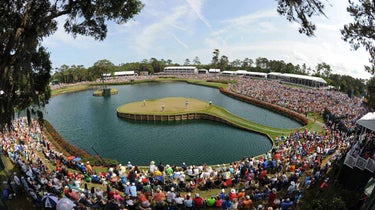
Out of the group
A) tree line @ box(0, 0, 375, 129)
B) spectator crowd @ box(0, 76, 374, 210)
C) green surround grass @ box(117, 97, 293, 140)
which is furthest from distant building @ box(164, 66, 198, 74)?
tree line @ box(0, 0, 375, 129)

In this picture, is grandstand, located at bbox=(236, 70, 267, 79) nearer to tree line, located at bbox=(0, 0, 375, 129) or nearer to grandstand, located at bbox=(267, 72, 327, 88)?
grandstand, located at bbox=(267, 72, 327, 88)

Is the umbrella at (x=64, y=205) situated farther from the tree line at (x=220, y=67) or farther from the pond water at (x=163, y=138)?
the tree line at (x=220, y=67)

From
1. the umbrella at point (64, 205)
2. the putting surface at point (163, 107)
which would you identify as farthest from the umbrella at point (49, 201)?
the putting surface at point (163, 107)

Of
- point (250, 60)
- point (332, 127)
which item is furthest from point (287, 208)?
point (250, 60)

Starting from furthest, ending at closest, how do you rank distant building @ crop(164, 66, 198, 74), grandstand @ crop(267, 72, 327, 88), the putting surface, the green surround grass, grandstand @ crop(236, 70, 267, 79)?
distant building @ crop(164, 66, 198, 74)
grandstand @ crop(236, 70, 267, 79)
grandstand @ crop(267, 72, 327, 88)
the putting surface
the green surround grass

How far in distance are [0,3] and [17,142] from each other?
839 inches

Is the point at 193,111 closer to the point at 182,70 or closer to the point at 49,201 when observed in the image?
the point at 49,201

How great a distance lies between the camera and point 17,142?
26.5 metres

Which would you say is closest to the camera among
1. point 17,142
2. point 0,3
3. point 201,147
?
point 0,3


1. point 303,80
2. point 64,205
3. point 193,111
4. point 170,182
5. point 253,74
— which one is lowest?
point 170,182

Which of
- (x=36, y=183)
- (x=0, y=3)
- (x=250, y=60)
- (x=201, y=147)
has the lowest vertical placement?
(x=201, y=147)

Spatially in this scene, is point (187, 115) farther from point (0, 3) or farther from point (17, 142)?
point (0, 3)

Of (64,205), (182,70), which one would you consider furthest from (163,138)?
(182,70)

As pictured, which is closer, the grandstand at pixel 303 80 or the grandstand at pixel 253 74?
the grandstand at pixel 303 80
